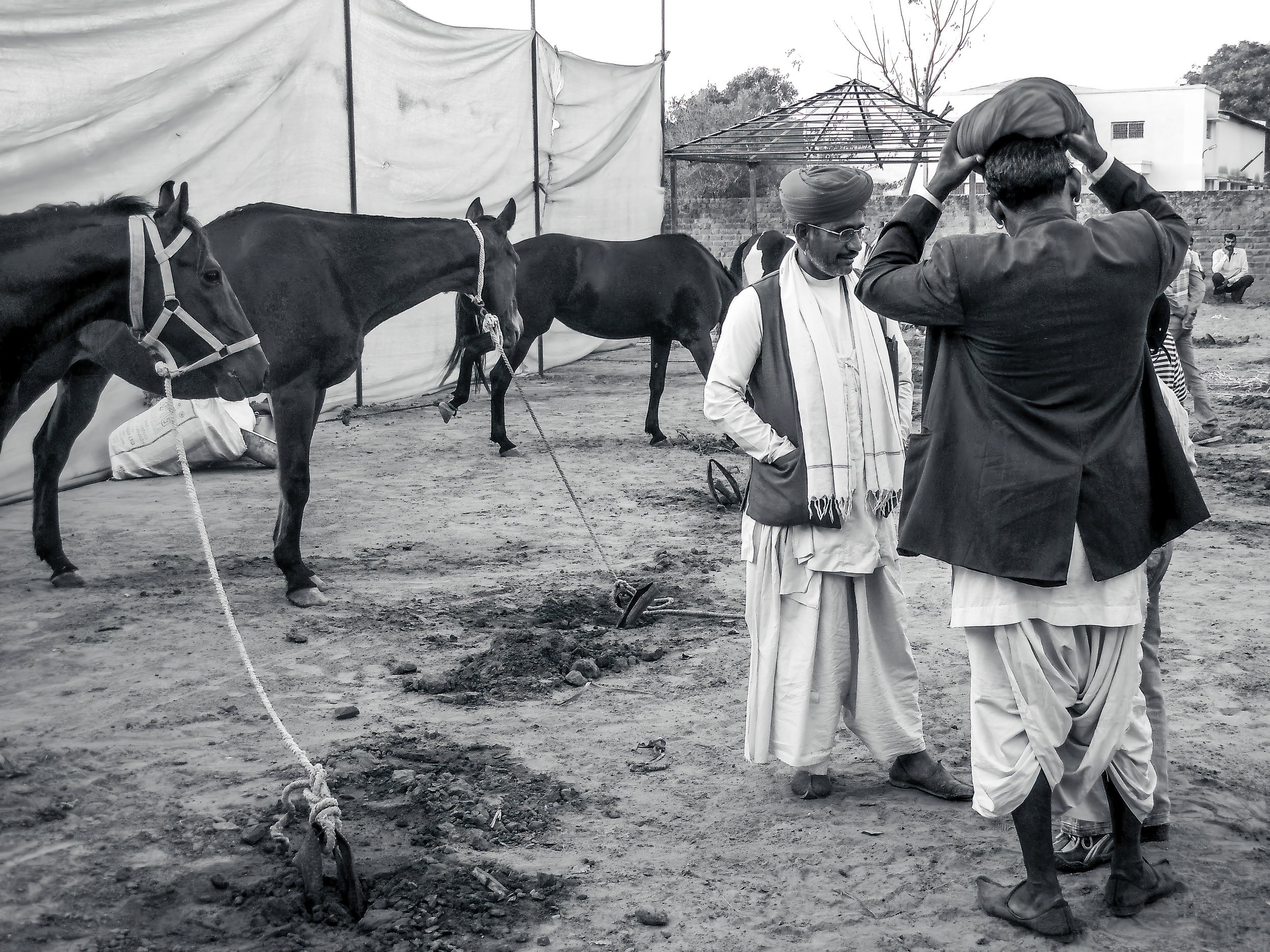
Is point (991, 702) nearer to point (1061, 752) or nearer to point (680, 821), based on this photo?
point (1061, 752)

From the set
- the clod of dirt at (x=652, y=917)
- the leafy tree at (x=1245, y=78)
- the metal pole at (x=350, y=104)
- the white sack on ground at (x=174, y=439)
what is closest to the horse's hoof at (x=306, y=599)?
the white sack on ground at (x=174, y=439)

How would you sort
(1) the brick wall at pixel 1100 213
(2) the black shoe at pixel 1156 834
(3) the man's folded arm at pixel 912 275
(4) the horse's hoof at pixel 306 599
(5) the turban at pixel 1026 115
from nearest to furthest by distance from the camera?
1. (5) the turban at pixel 1026 115
2. (3) the man's folded arm at pixel 912 275
3. (2) the black shoe at pixel 1156 834
4. (4) the horse's hoof at pixel 306 599
5. (1) the brick wall at pixel 1100 213

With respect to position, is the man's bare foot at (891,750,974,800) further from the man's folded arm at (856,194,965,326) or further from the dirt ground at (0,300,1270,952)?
the man's folded arm at (856,194,965,326)

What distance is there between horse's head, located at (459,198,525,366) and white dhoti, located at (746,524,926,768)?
3812 mm

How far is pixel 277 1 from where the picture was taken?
9.66 m

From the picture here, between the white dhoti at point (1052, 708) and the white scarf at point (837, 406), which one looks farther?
the white scarf at point (837, 406)

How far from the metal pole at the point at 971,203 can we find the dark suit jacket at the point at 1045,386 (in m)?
14.5

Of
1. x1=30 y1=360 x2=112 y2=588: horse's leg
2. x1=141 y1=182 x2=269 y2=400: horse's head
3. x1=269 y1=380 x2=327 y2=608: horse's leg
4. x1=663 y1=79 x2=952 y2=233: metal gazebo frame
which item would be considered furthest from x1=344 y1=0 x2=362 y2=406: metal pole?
x1=663 y1=79 x2=952 y2=233: metal gazebo frame

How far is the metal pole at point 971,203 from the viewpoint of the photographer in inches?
714

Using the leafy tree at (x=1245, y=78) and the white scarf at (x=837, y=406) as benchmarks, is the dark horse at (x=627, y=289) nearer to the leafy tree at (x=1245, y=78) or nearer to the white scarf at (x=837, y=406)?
the white scarf at (x=837, y=406)

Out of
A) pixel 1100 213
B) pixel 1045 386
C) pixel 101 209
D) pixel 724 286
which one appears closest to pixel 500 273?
pixel 101 209

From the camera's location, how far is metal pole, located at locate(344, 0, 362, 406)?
10.5m

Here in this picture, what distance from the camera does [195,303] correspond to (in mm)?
4270

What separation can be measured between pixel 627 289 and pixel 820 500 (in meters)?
7.51
